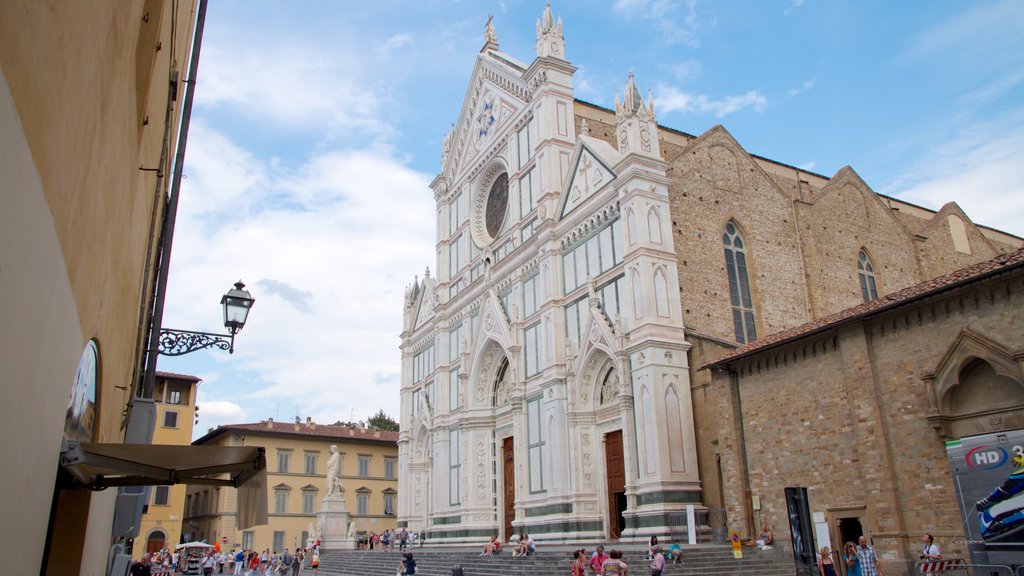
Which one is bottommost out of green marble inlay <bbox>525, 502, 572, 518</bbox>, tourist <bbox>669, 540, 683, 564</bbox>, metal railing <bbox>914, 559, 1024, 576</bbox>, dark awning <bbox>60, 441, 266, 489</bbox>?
metal railing <bbox>914, 559, 1024, 576</bbox>

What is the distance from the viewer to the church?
2192cm

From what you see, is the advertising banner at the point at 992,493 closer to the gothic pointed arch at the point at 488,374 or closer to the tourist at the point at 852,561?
the tourist at the point at 852,561

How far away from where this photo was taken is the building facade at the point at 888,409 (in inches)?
539

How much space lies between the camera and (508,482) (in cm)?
2988

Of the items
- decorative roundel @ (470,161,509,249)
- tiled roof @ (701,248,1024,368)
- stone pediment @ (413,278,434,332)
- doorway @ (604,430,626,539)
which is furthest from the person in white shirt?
stone pediment @ (413,278,434,332)

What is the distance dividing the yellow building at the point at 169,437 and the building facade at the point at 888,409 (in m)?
36.2

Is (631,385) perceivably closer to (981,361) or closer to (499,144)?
(981,361)

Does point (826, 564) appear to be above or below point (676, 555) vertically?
below

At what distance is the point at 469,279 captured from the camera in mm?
33875

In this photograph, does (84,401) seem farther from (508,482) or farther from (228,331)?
(508,482)

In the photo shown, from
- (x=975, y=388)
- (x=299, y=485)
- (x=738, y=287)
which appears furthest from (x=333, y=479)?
(x=975, y=388)

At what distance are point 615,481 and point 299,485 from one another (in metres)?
30.7

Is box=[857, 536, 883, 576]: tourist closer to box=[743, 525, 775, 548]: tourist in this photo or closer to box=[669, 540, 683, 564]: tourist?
box=[743, 525, 775, 548]: tourist

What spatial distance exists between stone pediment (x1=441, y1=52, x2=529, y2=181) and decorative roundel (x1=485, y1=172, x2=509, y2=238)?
1.39 meters
